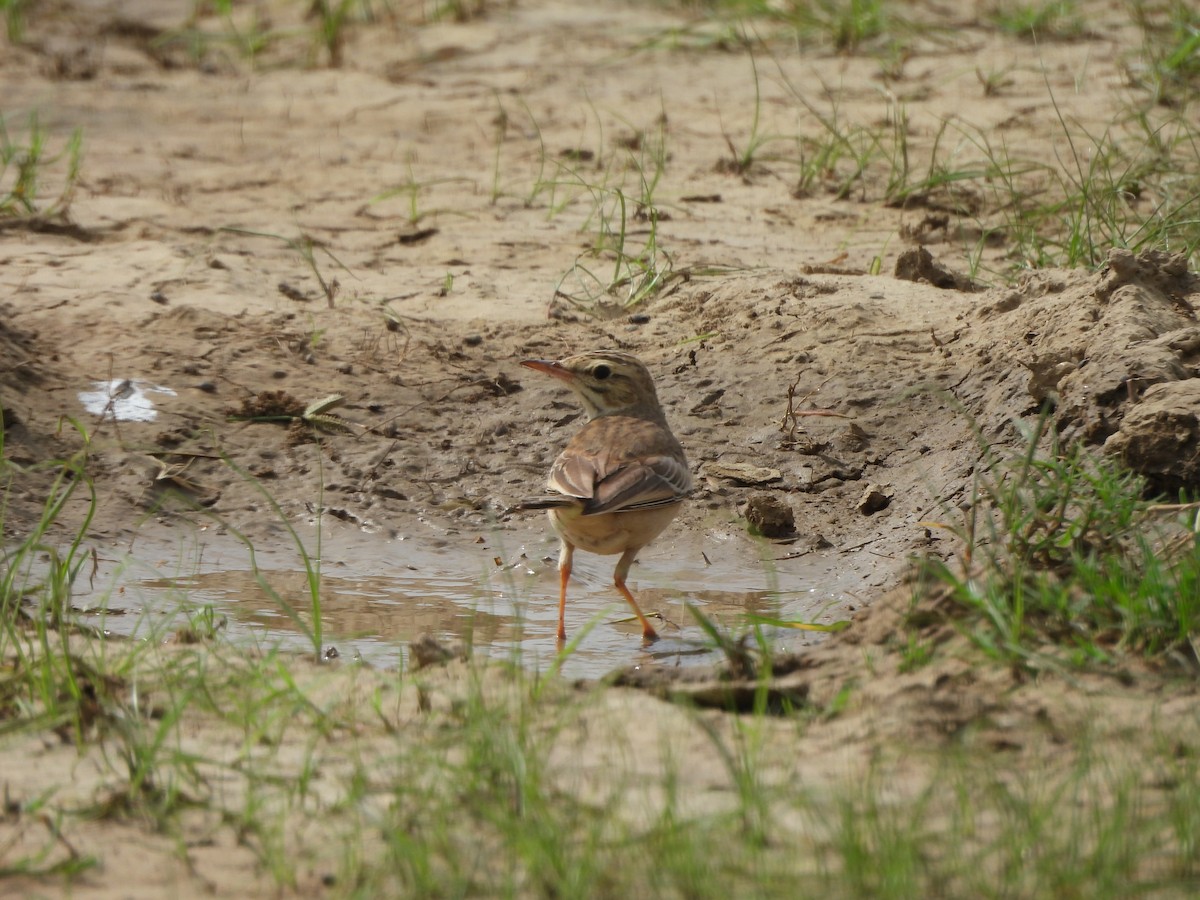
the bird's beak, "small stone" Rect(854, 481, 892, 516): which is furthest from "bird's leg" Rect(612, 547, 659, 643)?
"small stone" Rect(854, 481, 892, 516)

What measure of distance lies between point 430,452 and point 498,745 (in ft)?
13.5

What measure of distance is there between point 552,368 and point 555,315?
1534 mm

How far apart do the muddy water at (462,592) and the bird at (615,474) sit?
0.15 metres

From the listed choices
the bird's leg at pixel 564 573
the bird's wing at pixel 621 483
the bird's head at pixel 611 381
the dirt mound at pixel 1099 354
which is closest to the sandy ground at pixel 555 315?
the dirt mound at pixel 1099 354

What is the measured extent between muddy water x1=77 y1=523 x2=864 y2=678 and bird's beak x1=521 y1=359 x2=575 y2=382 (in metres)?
0.79

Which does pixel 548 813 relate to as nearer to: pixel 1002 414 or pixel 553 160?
pixel 1002 414

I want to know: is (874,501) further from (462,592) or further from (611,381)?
(462,592)

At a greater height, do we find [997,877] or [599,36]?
[997,877]

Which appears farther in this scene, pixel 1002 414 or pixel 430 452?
pixel 430 452

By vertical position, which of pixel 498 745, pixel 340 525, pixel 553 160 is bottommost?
pixel 340 525

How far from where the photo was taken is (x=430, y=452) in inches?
311

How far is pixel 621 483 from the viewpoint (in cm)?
658

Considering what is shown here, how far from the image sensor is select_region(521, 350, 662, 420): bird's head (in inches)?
292

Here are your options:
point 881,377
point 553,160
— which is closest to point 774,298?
point 881,377
